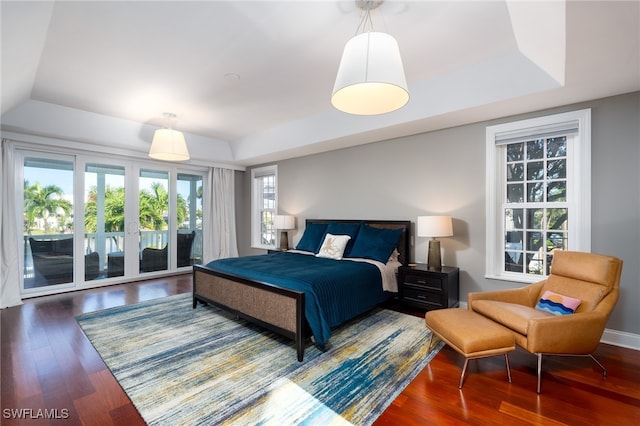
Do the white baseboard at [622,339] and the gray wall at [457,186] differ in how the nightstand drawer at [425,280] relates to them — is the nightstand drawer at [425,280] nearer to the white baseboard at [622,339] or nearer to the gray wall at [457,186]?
the gray wall at [457,186]

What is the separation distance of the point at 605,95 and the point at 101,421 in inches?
187

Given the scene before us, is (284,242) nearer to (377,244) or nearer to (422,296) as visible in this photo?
(377,244)

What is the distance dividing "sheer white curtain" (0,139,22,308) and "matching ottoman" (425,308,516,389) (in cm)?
538

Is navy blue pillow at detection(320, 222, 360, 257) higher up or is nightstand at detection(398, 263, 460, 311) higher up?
navy blue pillow at detection(320, 222, 360, 257)

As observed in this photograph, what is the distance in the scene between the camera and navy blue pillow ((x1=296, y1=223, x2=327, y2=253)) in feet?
15.2

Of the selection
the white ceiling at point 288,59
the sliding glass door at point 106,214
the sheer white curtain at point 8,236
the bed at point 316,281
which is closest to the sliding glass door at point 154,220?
the sliding glass door at point 106,214

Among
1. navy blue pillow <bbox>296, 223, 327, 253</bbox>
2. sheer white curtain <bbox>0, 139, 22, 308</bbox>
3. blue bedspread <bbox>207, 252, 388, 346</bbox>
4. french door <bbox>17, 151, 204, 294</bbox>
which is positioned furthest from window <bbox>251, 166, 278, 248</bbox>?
sheer white curtain <bbox>0, 139, 22, 308</bbox>

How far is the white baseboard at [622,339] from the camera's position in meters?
2.65

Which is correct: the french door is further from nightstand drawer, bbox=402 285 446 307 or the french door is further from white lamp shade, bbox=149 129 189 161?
nightstand drawer, bbox=402 285 446 307

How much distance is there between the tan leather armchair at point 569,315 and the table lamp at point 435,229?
0.94m

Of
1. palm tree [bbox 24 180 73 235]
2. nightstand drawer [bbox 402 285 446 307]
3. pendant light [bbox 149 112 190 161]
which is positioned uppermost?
pendant light [bbox 149 112 190 161]

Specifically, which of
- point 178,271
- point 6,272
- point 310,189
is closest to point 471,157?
point 310,189

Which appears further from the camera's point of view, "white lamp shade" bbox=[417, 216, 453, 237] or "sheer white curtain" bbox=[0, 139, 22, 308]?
"sheer white curtain" bbox=[0, 139, 22, 308]

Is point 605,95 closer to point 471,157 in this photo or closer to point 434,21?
point 471,157
